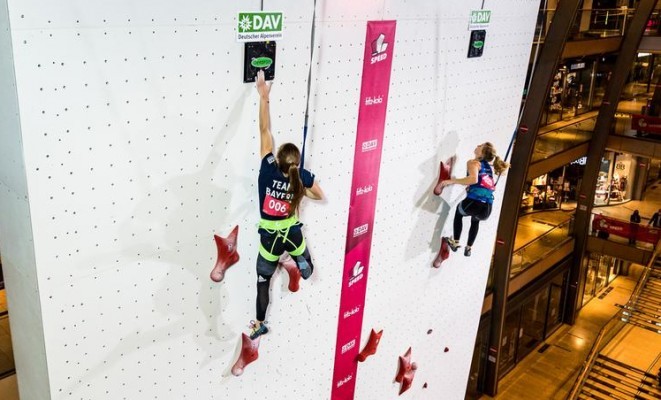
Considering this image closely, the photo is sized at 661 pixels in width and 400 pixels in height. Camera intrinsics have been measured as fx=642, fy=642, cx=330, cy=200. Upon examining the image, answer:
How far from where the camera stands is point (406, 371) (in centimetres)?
702

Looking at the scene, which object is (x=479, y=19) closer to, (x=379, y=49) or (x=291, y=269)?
(x=379, y=49)

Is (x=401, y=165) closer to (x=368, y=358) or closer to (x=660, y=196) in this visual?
(x=368, y=358)

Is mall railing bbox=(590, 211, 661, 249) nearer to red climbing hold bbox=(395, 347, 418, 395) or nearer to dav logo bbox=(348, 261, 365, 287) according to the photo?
red climbing hold bbox=(395, 347, 418, 395)

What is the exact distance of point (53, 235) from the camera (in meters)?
3.50

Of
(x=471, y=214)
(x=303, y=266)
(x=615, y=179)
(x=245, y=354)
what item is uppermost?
(x=303, y=266)

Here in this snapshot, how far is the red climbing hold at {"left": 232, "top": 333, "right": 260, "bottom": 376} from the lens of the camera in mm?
4867

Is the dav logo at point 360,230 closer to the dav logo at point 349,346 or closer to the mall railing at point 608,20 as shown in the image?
the dav logo at point 349,346

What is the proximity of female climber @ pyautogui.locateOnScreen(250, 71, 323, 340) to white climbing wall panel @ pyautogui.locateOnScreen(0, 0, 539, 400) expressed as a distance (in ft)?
0.36

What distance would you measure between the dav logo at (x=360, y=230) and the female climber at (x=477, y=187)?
1109mm

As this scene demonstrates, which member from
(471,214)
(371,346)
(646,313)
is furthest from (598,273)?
(371,346)

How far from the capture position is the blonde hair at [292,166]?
4.23 metres

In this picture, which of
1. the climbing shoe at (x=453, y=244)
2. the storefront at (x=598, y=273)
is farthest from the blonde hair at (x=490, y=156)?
the storefront at (x=598, y=273)

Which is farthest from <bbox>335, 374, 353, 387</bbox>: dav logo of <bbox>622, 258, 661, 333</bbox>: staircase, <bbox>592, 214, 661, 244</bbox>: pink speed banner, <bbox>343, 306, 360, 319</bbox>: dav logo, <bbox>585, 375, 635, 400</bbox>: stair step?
<bbox>592, 214, 661, 244</bbox>: pink speed banner

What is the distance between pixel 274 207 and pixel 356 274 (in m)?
1.65
